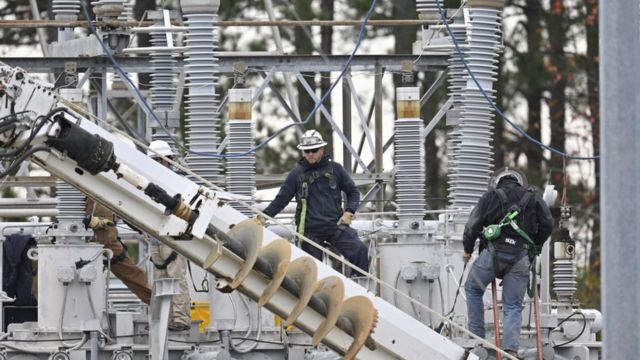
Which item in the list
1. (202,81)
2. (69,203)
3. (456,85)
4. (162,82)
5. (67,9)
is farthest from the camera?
(67,9)

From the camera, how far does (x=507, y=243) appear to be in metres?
19.2

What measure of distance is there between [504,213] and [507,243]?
0.28m

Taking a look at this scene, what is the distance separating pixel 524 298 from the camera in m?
20.4

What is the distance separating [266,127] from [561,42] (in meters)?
5.48

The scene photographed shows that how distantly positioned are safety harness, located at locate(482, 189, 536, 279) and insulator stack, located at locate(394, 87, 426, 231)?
5.12 ft

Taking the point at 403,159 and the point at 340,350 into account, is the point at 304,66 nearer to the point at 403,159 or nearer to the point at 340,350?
the point at 403,159

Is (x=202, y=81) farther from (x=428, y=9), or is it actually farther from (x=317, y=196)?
(x=428, y=9)

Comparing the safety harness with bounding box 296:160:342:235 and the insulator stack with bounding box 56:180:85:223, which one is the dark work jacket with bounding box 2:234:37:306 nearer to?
the insulator stack with bounding box 56:180:85:223

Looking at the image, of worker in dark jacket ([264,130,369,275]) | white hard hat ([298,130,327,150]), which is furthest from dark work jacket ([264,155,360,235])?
white hard hat ([298,130,327,150])

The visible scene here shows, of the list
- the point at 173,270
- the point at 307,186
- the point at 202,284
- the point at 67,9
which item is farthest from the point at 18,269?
the point at 67,9

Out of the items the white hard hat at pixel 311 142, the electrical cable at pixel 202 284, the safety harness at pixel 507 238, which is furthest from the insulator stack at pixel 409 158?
the electrical cable at pixel 202 284

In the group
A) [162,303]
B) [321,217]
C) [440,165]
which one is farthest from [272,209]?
[440,165]

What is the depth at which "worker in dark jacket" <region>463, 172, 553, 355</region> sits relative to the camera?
1911 centimetres

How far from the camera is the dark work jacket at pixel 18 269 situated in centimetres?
2120
